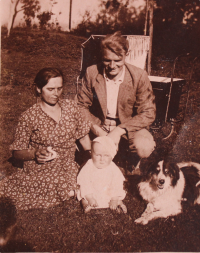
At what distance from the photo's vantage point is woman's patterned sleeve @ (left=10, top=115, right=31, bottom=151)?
6.91ft

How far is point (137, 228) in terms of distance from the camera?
216 centimetres

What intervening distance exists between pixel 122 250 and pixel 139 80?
1.83 metres

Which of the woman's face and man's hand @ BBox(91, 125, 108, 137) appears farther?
man's hand @ BBox(91, 125, 108, 137)

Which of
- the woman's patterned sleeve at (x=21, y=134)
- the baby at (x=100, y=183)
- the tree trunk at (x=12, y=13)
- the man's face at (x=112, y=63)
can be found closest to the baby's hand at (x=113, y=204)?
the baby at (x=100, y=183)

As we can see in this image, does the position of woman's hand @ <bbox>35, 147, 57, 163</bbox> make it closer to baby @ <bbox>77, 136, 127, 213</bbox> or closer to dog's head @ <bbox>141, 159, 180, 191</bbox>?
baby @ <bbox>77, 136, 127, 213</bbox>

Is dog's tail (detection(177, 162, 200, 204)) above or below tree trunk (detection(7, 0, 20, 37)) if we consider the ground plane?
below

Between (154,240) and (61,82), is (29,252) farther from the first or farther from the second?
(61,82)

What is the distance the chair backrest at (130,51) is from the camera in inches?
103

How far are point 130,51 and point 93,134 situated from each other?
49.4 inches

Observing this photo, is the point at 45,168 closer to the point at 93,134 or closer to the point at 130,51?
the point at 93,134

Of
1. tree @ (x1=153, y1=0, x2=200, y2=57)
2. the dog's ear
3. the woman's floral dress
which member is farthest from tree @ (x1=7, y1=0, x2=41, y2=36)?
the dog's ear

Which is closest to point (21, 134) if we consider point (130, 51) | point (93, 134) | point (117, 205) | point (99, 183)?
point (93, 134)

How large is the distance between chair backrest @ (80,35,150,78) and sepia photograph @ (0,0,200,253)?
2cm

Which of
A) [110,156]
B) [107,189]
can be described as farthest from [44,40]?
[107,189]
